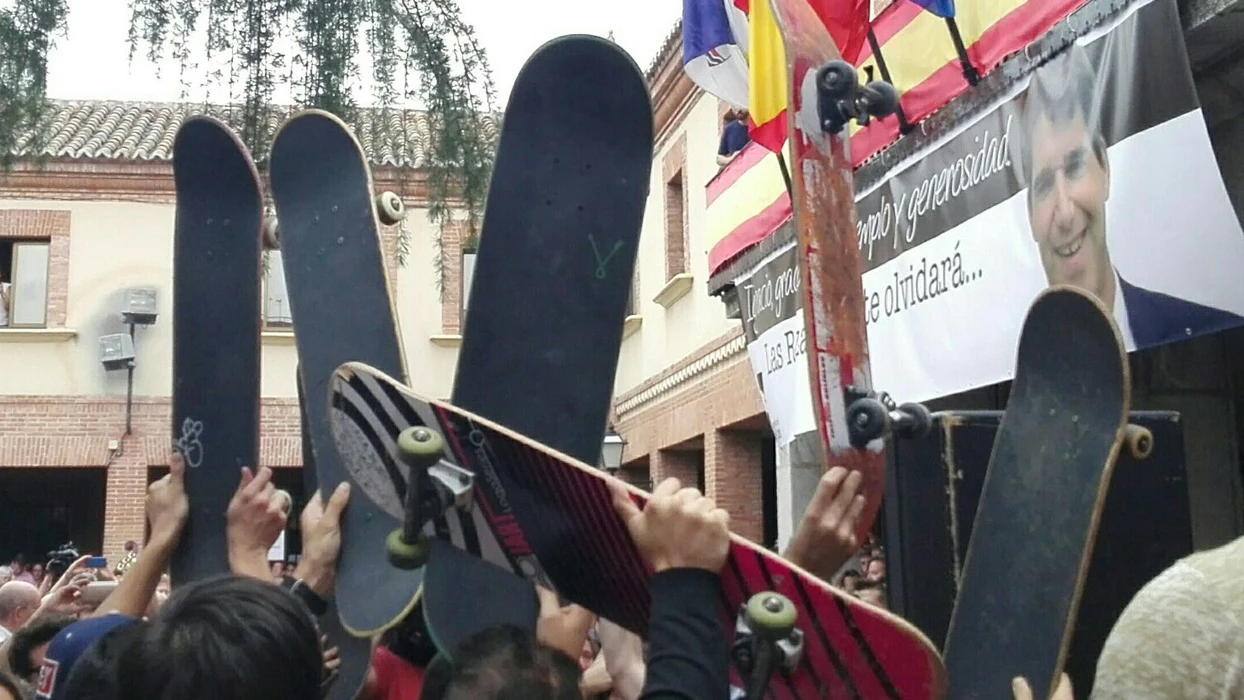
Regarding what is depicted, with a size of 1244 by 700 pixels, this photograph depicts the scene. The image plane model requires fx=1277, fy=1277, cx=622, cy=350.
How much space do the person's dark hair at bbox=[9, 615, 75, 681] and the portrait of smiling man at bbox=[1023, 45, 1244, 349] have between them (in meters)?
2.91

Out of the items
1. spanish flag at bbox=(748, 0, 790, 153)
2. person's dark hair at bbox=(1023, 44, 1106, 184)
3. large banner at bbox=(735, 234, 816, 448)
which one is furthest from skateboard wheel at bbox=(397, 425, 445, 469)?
large banner at bbox=(735, 234, 816, 448)

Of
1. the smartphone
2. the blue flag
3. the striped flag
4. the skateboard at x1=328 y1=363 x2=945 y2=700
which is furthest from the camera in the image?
the striped flag

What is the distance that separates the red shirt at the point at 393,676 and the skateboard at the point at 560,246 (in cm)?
50

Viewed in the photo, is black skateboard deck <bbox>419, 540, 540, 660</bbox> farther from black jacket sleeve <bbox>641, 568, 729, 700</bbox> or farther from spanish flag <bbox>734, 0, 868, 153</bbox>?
spanish flag <bbox>734, 0, 868, 153</bbox>

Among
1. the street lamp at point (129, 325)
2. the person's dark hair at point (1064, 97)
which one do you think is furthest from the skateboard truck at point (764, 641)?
the street lamp at point (129, 325)

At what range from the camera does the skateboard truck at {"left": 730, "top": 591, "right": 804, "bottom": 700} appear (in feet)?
4.28

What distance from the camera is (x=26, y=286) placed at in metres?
14.5

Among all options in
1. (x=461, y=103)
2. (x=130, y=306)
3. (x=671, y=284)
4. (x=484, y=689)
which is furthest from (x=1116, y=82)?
(x=130, y=306)

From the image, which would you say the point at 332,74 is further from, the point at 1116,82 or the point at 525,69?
the point at 1116,82

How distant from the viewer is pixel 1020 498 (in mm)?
1938

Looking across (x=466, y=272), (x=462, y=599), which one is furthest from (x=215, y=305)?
(x=466, y=272)

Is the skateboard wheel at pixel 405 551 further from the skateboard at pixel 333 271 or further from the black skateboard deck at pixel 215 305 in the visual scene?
the black skateboard deck at pixel 215 305

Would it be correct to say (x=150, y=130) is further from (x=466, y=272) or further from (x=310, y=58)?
(x=310, y=58)

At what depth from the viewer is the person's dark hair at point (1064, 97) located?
13.1ft
